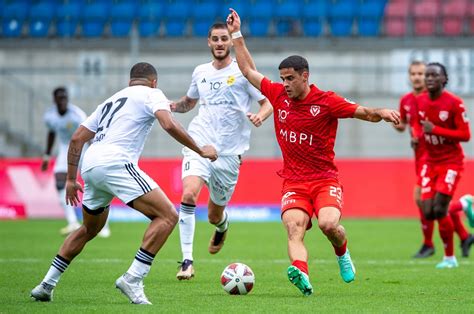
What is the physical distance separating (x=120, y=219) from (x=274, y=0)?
8736mm

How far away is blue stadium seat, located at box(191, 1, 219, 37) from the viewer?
26719mm

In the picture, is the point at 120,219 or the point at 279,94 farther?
the point at 120,219

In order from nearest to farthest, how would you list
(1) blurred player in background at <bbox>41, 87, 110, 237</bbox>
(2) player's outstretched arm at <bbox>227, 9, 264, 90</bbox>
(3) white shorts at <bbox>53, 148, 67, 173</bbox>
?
1. (2) player's outstretched arm at <bbox>227, 9, 264, 90</bbox>
2. (1) blurred player in background at <bbox>41, 87, 110, 237</bbox>
3. (3) white shorts at <bbox>53, 148, 67, 173</bbox>

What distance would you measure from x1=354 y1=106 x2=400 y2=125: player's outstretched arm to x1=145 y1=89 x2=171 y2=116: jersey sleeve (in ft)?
5.87

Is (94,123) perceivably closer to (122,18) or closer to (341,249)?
(341,249)

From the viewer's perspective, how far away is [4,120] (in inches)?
949

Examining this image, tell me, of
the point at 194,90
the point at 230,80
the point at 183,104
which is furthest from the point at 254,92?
the point at 183,104

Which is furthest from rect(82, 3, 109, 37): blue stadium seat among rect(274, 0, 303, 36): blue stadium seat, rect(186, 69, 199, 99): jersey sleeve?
rect(186, 69, 199, 99): jersey sleeve

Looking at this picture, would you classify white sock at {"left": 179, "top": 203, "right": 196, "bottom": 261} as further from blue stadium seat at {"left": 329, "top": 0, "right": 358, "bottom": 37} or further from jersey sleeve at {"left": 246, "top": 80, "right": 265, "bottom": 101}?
blue stadium seat at {"left": 329, "top": 0, "right": 358, "bottom": 37}

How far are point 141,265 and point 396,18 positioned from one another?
18964 millimetres

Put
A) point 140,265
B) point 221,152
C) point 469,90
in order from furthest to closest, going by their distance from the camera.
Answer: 1. point 469,90
2. point 221,152
3. point 140,265

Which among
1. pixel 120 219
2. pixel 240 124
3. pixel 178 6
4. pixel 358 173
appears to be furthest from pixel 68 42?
pixel 240 124

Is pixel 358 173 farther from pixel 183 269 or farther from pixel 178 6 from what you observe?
pixel 183 269

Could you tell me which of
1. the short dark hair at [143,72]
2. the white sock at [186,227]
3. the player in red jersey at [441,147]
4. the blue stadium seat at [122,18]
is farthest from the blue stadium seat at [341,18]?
the short dark hair at [143,72]
